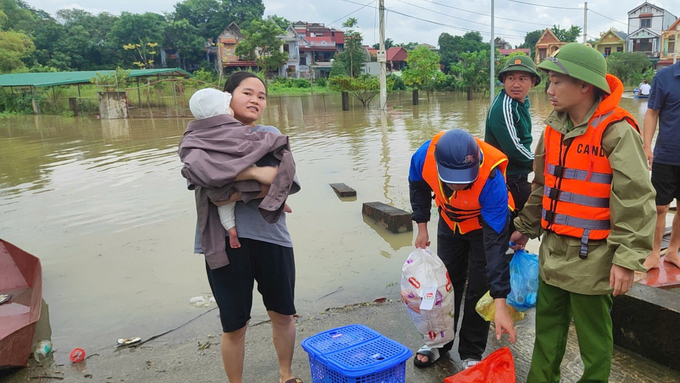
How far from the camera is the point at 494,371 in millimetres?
2414

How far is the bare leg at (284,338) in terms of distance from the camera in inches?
107

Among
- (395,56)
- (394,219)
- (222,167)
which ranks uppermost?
(395,56)

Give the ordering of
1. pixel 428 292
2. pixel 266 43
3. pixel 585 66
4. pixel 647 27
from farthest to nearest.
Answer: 1. pixel 647 27
2. pixel 266 43
3. pixel 428 292
4. pixel 585 66

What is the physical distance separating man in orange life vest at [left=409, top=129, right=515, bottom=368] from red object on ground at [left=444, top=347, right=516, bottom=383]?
→ 110mm

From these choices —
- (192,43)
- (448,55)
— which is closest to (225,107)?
(192,43)

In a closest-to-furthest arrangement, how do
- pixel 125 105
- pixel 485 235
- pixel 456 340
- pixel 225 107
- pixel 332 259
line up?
pixel 225 107
pixel 485 235
pixel 456 340
pixel 332 259
pixel 125 105

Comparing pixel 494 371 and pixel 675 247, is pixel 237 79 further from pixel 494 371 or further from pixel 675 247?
pixel 675 247

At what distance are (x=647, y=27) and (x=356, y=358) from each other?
65.7 meters

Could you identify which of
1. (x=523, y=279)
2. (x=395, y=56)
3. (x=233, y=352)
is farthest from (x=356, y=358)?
(x=395, y=56)

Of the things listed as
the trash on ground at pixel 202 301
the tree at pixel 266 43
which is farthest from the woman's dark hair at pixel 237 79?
the tree at pixel 266 43

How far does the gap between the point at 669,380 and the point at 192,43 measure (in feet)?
203

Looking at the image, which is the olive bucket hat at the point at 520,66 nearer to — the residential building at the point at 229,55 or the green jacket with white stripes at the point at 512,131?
the green jacket with white stripes at the point at 512,131

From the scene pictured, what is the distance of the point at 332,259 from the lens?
537 centimetres

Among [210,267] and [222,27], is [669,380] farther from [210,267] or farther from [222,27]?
[222,27]
